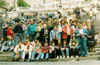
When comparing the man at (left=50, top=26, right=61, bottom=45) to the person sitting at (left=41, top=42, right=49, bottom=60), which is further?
the man at (left=50, top=26, right=61, bottom=45)

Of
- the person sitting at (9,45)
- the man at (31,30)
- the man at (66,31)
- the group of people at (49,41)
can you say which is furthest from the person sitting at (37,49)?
the person sitting at (9,45)

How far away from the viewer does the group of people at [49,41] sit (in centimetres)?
1727

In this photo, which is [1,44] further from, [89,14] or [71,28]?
[89,14]

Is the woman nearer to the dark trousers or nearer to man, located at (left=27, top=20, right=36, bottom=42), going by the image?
the dark trousers

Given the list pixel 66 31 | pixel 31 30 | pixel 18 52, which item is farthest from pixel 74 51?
pixel 31 30

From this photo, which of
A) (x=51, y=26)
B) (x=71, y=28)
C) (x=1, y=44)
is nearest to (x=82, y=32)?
(x=71, y=28)

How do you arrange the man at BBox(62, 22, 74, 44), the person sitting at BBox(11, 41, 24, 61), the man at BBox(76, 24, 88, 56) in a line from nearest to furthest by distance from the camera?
the person sitting at BBox(11, 41, 24, 61), the man at BBox(76, 24, 88, 56), the man at BBox(62, 22, 74, 44)

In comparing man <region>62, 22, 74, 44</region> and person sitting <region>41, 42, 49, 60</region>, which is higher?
man <region>62, 22, 74, 44</region>

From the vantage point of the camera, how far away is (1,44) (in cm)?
1920

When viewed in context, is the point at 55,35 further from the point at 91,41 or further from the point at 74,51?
the point at 91,41

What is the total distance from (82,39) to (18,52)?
3.23 metres

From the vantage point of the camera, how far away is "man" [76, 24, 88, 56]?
1734cm

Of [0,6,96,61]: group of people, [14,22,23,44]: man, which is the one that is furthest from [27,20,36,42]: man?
[14,22,23,44]: man

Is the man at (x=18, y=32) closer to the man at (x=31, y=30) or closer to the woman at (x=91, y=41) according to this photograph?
the man at (x=31, y=30)
